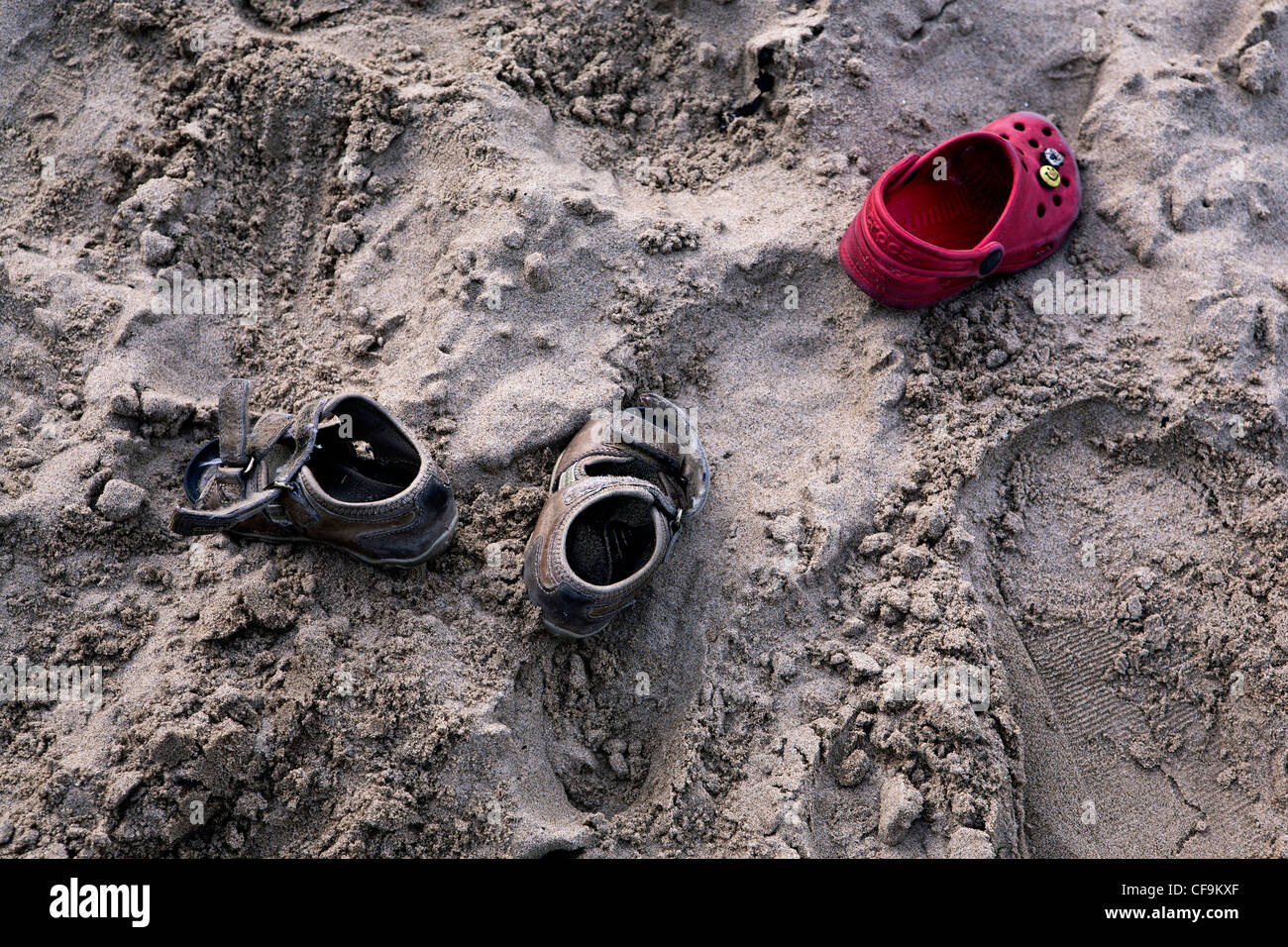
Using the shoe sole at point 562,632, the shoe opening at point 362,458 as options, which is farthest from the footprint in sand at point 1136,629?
the shoe opening at point 362,458

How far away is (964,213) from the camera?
3590 millimetres

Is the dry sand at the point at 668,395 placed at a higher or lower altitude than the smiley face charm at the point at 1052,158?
lower

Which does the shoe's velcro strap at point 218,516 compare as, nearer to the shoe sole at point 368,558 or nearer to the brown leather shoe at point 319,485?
the brown leather shoe at point 319,485

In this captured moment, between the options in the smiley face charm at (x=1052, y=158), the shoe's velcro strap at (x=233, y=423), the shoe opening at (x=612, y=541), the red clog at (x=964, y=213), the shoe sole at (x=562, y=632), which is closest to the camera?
the shoe's velcro strap at (x=233, y=423)

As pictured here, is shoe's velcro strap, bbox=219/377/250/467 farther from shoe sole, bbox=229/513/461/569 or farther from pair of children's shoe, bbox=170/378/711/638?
shoe sole, bbox=229/513/461/569

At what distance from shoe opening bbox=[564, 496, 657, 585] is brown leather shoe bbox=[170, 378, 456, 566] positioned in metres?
0.43

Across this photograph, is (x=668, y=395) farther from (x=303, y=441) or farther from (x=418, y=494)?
(x=303, y=441)

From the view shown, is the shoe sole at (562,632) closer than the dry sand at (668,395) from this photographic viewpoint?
No

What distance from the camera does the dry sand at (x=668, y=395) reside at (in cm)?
278

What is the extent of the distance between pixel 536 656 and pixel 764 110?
2432 millimetres

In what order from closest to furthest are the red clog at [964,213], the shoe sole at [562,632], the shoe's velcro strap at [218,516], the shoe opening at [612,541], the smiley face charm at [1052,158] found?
1. the shoe's velcro strap at [218,516]
2. the shoe sole at [562,632]
3. the shoe opening at [612,541]
4. the red clog at [964,213]
5. the smiley face charm at [1052,158]

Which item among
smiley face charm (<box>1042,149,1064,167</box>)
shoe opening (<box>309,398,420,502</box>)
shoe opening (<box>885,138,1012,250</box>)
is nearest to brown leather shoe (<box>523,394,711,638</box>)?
shoe opening (<box>309,398,420,502</box>)

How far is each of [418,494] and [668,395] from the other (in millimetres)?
1050

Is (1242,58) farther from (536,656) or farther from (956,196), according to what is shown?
(536,656)
